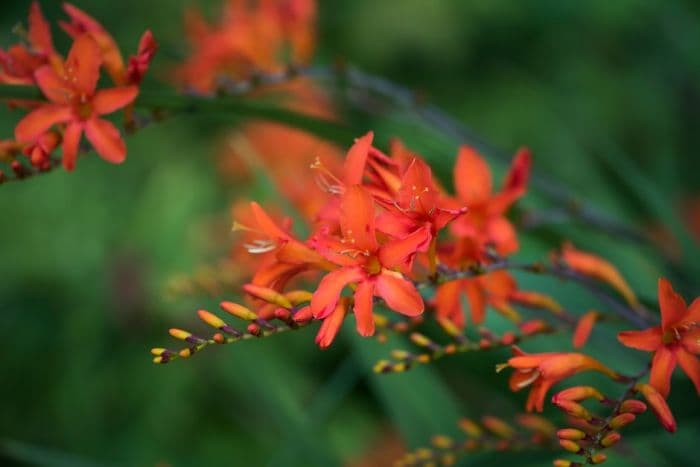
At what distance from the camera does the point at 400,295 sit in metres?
0.60

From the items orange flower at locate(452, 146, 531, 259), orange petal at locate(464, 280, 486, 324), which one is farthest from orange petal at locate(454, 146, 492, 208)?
orange petal at locate(464, 280, 486, 324)

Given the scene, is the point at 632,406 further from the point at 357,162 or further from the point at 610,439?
the point at 357,162

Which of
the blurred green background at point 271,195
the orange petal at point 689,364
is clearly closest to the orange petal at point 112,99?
the blurred green background at point 271,195

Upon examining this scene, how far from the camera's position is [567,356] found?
643mm

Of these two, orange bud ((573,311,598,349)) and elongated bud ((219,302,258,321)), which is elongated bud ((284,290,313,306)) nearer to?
elongated bud ((219,302,258,321))

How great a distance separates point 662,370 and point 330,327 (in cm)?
26

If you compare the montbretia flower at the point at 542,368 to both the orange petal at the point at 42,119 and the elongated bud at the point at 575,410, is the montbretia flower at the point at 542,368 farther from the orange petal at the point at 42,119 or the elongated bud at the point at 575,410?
the orange petal at the point at 42,119

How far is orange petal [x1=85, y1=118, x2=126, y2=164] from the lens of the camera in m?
0.71

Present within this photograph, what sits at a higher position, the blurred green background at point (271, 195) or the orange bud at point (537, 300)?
the orange bud at point (537, 300)

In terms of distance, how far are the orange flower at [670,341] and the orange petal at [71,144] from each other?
476 millimetres

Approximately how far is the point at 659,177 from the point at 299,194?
0.90 m

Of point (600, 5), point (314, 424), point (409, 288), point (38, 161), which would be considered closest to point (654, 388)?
point (409, 288)

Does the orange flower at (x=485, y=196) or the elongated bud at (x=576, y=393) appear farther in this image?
the orange flower at (x=485, y=196)

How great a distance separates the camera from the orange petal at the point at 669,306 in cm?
59
